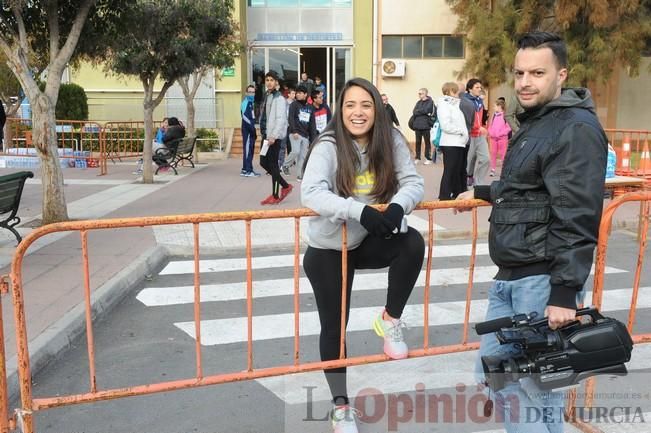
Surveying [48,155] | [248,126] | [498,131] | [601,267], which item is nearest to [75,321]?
[601,267]

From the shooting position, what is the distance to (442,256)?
25.1 ft

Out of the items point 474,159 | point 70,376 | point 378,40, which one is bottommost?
point 70,376

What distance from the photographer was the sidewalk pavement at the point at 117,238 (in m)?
5.01

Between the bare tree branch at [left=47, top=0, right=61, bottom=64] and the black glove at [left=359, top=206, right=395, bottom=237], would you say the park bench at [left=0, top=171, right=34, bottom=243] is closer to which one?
the bare tree branch at [left=47, top=0, right=61, bottom=64]

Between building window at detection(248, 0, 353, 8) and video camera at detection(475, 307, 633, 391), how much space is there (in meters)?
23.3

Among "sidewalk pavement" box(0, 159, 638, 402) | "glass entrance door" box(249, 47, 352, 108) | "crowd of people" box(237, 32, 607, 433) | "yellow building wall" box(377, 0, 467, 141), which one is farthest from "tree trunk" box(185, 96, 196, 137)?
"crowd of people" box(237, 32, 607, 433)

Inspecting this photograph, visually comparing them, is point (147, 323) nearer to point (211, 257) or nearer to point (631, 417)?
point (211, 257)

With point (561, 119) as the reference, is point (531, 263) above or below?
below

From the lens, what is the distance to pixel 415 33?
78.0ft

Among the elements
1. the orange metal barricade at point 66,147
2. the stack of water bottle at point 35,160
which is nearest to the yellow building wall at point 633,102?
the orange metal barricade at point 66,147

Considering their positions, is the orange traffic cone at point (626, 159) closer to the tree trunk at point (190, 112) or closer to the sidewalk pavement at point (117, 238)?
the sidewalk pavement at point (117, 238)

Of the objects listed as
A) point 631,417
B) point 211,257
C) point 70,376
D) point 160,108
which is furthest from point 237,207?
point 160,108

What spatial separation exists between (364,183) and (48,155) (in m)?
6.50

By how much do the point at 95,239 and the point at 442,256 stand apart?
420 cm
